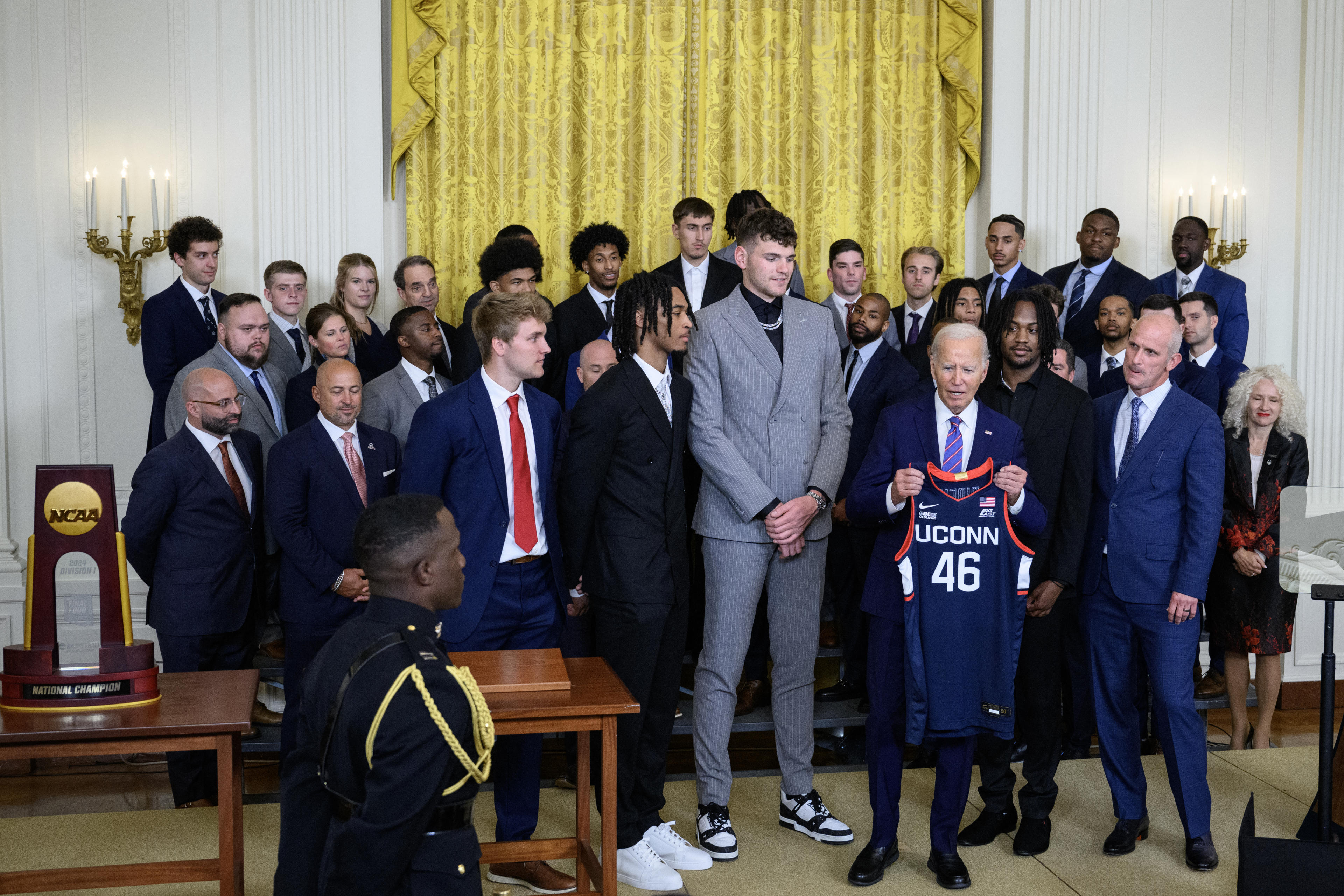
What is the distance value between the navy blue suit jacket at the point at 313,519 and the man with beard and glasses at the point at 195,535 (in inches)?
6.7

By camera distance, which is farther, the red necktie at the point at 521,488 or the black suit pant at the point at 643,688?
the black suit pant at the point at 643,688

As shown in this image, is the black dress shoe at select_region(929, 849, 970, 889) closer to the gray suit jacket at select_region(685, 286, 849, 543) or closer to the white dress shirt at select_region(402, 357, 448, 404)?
the gray suit jacket at select_region(685, 286, 849, 543)

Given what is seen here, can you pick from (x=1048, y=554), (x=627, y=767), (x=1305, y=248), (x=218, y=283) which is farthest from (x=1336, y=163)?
(x=218, y=283)

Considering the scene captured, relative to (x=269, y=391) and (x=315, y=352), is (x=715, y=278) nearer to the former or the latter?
(x=315, y=352)

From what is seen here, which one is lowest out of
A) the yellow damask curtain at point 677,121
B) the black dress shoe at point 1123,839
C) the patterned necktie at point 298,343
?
the black dress shoe at point 1123,839

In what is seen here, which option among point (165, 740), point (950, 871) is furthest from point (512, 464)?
point (950, 871)

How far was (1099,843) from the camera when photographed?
3711 millimetres

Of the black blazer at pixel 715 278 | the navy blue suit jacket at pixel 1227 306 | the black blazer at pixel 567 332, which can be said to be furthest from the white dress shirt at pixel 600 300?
the navy blue suit jacket at pixel 1227 306

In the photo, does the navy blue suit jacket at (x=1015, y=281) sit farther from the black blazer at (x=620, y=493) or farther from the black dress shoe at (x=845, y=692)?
the black blazer at (x=620, y=493)

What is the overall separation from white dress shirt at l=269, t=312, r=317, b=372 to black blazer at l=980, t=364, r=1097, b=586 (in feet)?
9.33

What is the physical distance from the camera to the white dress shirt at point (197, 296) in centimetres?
482

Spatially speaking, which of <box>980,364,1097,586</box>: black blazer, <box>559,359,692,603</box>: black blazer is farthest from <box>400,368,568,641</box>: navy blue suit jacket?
<box>980,364,1097,586</box>: black blazer

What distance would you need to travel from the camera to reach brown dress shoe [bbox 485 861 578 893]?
10.5ft

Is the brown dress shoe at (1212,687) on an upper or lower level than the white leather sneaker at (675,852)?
upper
